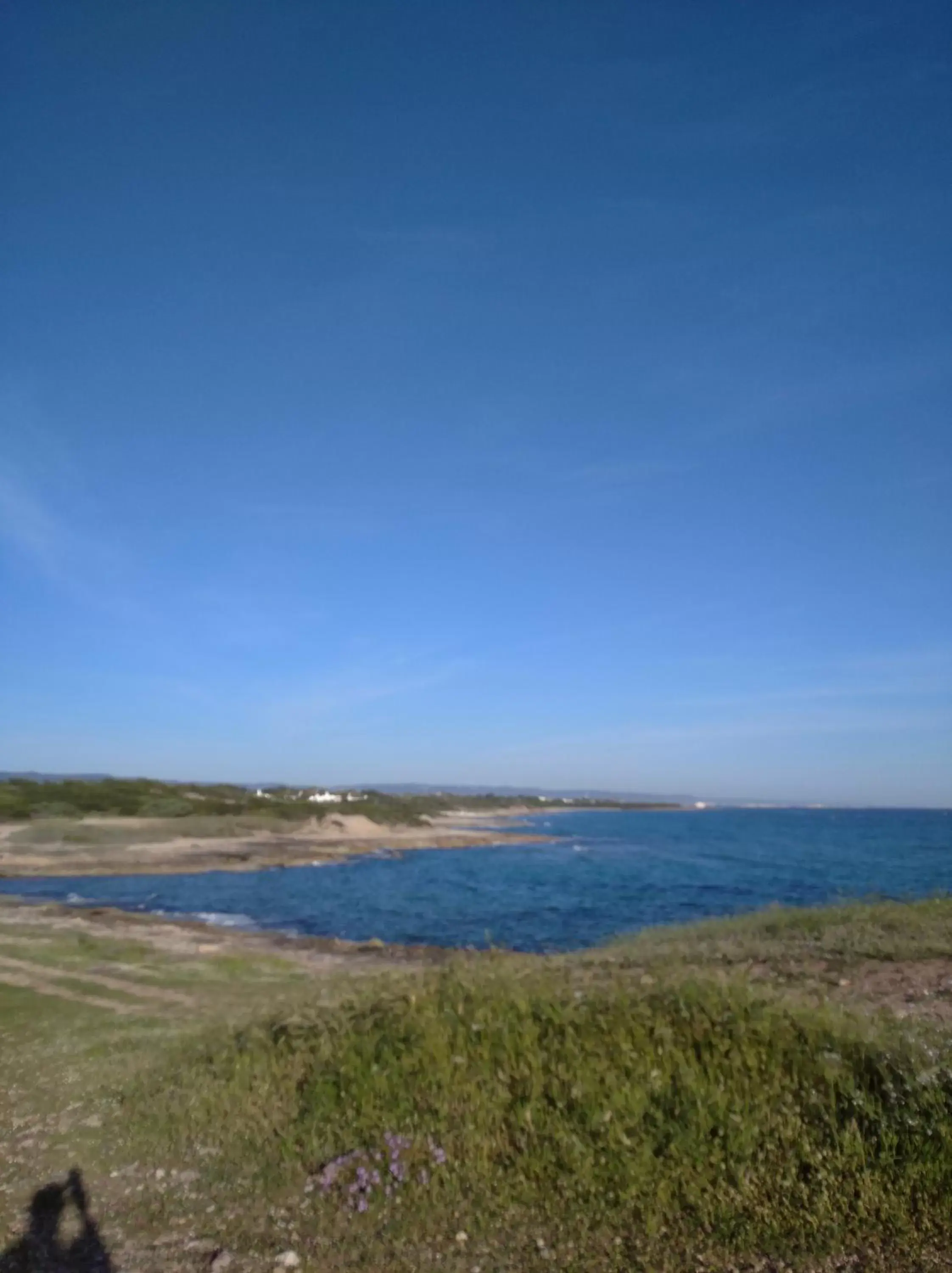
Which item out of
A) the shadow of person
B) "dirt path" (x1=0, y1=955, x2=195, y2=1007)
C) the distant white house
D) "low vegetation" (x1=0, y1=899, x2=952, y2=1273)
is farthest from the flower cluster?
the distant white house

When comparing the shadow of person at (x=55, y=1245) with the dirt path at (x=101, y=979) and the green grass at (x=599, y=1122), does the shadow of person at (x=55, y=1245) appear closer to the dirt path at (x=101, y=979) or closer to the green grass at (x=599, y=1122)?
the green grass at (x=599, y=1122)

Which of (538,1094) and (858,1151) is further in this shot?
(538,1094)

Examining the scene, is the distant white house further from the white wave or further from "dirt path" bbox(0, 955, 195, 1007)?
"dirt path" bbox(0, 955, 195, 1007)

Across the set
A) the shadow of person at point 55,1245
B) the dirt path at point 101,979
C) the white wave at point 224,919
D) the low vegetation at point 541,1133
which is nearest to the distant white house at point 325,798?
the white wave at point 224,919

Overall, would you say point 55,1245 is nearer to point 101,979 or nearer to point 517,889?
point 101,979

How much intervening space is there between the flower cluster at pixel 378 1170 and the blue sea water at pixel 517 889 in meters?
12.4

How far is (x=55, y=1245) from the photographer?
6.63 metres

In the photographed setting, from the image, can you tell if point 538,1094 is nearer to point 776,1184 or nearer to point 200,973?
point 776,1184

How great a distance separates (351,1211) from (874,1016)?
20.1ft

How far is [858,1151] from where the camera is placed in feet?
20.9

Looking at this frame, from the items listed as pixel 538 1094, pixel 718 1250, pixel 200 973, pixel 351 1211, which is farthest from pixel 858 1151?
pixel 200 973

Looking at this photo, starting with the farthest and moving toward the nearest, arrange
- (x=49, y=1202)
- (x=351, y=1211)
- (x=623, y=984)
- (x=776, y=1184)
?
(x=623, y=984), (x=49, y=1202), (x=351, y=1211), (x=776, y=1184)

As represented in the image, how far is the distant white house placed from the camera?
114 m

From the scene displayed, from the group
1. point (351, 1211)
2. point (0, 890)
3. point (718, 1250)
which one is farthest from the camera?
point (0, 890)
